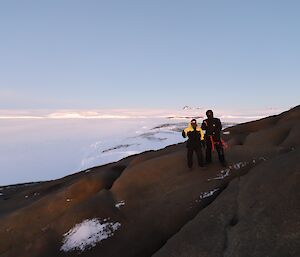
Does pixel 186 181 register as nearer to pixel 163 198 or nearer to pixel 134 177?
pixel 163 198

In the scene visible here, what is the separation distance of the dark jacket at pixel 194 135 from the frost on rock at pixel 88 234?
491cm

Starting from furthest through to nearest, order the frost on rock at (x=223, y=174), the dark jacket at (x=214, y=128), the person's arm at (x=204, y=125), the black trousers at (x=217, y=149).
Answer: the person's arm at (x=204, y=125)
the dark jacket at (x=214, y=128)
the black trousers at (x=217, y=149)
the frost on rock at (x=223, y=174)

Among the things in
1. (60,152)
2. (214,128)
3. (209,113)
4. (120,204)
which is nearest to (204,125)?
(214,128)

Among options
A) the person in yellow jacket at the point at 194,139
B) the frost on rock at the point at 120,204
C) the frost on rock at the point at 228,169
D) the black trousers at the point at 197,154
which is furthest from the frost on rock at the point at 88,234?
the frost on rock at the point at 228,169

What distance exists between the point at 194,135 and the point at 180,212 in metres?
4.09

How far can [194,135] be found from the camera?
18.5m

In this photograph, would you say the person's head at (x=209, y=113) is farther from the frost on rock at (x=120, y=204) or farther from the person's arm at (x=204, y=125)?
the frost on rock at (x=120, y=204)

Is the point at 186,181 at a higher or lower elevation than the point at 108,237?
higher

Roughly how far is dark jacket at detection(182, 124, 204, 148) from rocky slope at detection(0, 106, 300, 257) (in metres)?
1.17

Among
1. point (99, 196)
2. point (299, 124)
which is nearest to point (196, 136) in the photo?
point (99, 196)

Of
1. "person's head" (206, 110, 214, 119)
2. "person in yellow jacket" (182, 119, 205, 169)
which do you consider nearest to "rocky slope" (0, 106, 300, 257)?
"person in yellow jacket" (182, 119, 205, 169)

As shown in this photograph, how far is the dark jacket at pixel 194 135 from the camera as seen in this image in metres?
18.4

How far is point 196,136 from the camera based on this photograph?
1850cm

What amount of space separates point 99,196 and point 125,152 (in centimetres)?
6914
